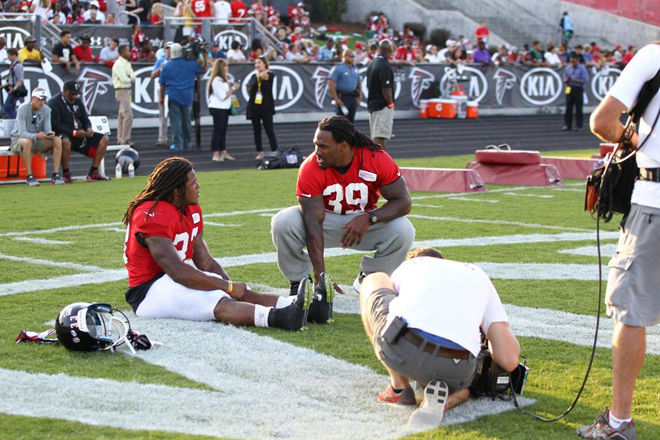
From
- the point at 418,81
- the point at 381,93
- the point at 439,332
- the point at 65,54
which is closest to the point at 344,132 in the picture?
the point at 439,332

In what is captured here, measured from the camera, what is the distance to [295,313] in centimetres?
608

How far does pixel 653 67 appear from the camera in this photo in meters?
4.13

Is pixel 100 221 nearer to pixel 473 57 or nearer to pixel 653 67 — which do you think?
pixel 653 67

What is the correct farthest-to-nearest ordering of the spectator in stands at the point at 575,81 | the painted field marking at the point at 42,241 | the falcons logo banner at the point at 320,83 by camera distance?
the falcons logo banner at the point at 320,83, the spectator in stands at the point at 575,81, the painted field marking at the point at 42,241

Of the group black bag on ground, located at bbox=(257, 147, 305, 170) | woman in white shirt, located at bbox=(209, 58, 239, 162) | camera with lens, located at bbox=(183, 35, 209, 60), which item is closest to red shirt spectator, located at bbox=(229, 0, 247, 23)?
camera with lens, located at bbox=(183, 35, 209, 60)

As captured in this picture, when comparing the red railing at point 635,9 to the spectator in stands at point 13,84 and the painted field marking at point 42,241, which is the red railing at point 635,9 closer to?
the spectator in stands at point 13,84

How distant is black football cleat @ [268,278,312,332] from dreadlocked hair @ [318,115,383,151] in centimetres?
119

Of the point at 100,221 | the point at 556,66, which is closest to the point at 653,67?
the point at 100,221

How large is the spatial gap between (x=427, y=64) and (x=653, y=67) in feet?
88.9

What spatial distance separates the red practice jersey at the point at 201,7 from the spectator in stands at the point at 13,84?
23.2ft

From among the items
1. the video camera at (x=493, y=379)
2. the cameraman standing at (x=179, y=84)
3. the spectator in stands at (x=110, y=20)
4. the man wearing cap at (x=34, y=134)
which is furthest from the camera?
the spectator in stands at (x=110, y=20)

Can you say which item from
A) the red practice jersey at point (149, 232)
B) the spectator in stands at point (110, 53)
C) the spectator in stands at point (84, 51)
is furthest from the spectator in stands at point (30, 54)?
the red practice jersey at point (149, 232)

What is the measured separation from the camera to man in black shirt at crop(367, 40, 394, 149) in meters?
17.2

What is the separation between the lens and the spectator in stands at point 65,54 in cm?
2215
